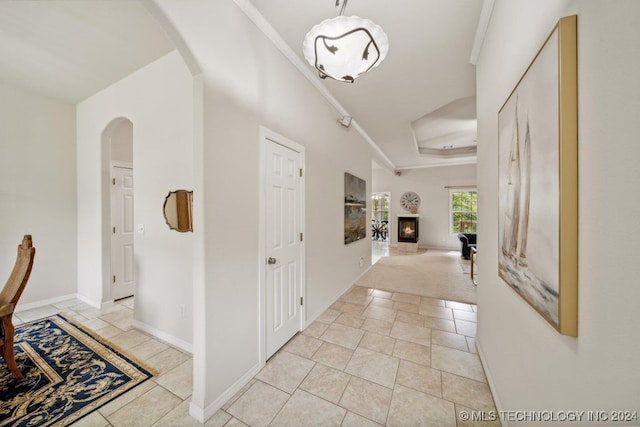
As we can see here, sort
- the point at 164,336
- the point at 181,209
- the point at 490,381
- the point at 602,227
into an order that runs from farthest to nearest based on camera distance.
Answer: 1. the point at 164,336
2. the point at 181,209
3. the point at 490,381
4. the point at 602,227

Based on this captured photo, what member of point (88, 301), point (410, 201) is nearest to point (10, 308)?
point (88, 301)

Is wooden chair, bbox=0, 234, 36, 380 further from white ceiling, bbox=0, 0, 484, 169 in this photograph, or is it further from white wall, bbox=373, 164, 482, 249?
white wall, bbox=373, 164, 482, 249

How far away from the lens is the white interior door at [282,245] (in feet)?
6.88

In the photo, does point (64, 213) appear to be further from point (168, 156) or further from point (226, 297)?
point (226, 297)

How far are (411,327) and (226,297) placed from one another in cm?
216

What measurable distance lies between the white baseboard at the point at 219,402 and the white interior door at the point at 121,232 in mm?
2849

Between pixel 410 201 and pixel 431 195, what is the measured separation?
0.74 metres

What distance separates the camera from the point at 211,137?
1548 millimetres

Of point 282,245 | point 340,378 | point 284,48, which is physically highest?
point 284,48

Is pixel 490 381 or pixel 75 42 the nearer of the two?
pixel 490 381

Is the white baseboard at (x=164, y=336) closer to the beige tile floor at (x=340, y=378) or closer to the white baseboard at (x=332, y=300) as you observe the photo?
the beige tile floor at (x=340, y=378)

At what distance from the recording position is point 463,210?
25.7ft

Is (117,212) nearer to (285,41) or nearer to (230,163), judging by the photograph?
(230,163)

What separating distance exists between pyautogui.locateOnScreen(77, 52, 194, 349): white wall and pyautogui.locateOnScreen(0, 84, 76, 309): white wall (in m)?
1.17
